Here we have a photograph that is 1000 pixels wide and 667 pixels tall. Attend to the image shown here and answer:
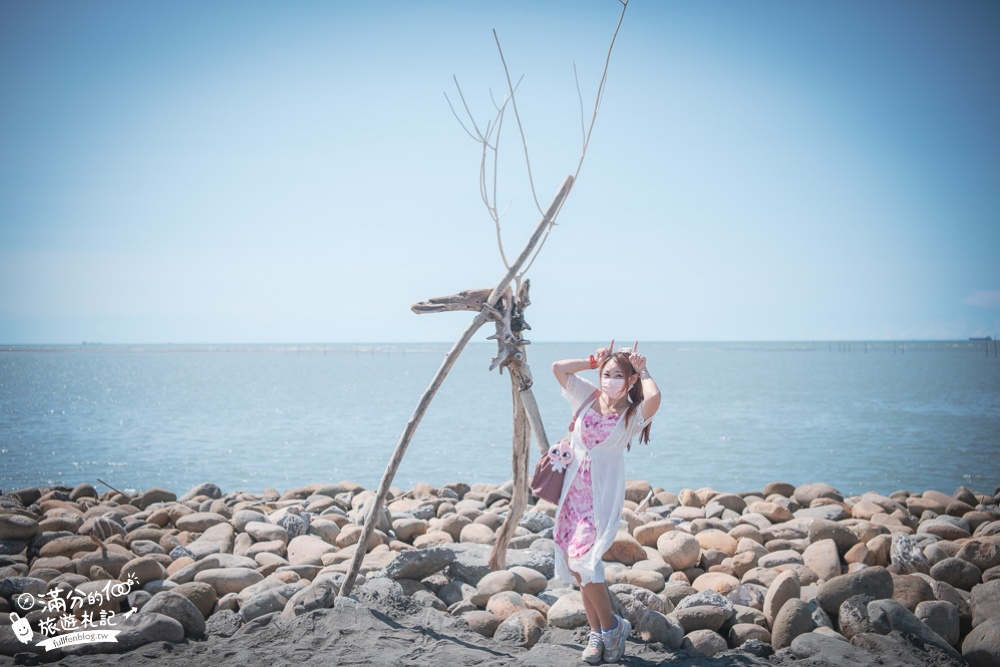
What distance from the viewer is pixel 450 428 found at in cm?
2075

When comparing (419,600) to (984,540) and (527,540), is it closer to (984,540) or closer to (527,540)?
(527,540)

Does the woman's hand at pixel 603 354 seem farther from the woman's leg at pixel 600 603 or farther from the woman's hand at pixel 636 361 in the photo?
the woman's leg at pixel 600 603

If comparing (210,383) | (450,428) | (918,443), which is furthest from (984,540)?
(210,383)

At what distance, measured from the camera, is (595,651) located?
4.09 m

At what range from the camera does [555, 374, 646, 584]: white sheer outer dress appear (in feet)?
13.0

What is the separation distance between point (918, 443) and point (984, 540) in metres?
12.8

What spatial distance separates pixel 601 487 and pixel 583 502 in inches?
6.3

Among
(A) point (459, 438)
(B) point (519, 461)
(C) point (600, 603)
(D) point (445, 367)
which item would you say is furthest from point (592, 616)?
(A) point (459, 438)

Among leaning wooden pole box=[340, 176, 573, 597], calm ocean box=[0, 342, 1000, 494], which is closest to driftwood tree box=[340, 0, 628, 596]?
leaning wooden pole box=[340, 176, 573, 597]

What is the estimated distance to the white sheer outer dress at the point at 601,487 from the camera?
13.0ft

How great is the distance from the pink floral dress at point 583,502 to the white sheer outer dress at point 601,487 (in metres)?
0.03

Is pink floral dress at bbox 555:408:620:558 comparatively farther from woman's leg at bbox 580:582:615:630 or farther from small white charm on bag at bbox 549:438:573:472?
woman's leg at bbox 580:582:615:630

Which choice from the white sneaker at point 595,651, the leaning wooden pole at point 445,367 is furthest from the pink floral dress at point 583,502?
the leaning wooden pole at point 445,367

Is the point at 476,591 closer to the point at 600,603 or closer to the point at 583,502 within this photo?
the point at 600,603
